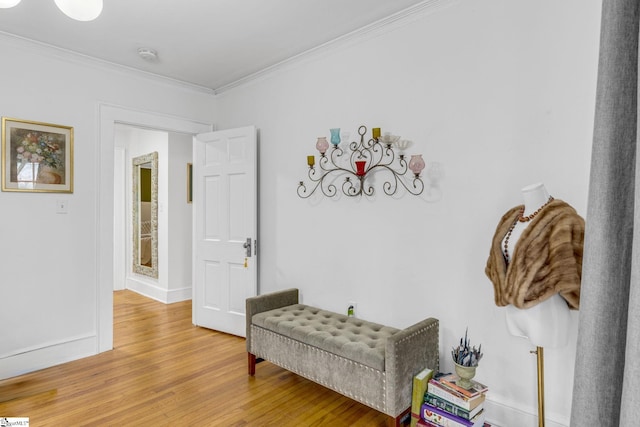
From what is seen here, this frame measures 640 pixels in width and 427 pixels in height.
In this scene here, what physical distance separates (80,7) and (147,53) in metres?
2.02

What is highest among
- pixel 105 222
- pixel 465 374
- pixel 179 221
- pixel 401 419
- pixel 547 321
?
pixel 105 222

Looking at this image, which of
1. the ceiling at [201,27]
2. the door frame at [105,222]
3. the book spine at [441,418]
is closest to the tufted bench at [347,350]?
the book spine at [441,418]

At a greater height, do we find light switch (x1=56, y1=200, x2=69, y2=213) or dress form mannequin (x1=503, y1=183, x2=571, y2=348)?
light switch (x1=56, y1=200, x2=69, y2=213)

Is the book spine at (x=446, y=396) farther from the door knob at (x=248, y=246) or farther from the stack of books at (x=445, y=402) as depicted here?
the door knob at (x=248, y=246)

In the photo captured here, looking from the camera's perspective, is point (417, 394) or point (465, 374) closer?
point (465, 374)

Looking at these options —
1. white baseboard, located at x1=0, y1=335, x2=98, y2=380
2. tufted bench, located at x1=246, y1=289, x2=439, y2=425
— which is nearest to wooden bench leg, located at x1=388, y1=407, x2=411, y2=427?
tufted bench, located at x1=246, y1=289, x2=439, y2=425

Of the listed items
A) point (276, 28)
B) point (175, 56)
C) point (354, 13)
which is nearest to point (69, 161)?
point (175, 56)

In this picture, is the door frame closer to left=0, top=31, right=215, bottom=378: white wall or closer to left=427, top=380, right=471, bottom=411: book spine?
left=0, top=31, right=215, bottom=378: white wall

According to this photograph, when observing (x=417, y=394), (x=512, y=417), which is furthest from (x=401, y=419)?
Answer: (x=512, y=417)

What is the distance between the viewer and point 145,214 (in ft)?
18.4

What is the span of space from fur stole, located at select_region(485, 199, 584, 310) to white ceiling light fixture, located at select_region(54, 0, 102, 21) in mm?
1989

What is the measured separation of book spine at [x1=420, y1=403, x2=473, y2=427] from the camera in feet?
6.44

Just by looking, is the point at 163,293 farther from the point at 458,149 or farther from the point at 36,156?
the point at 458,149

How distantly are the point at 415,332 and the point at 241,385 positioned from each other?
4.59ft
